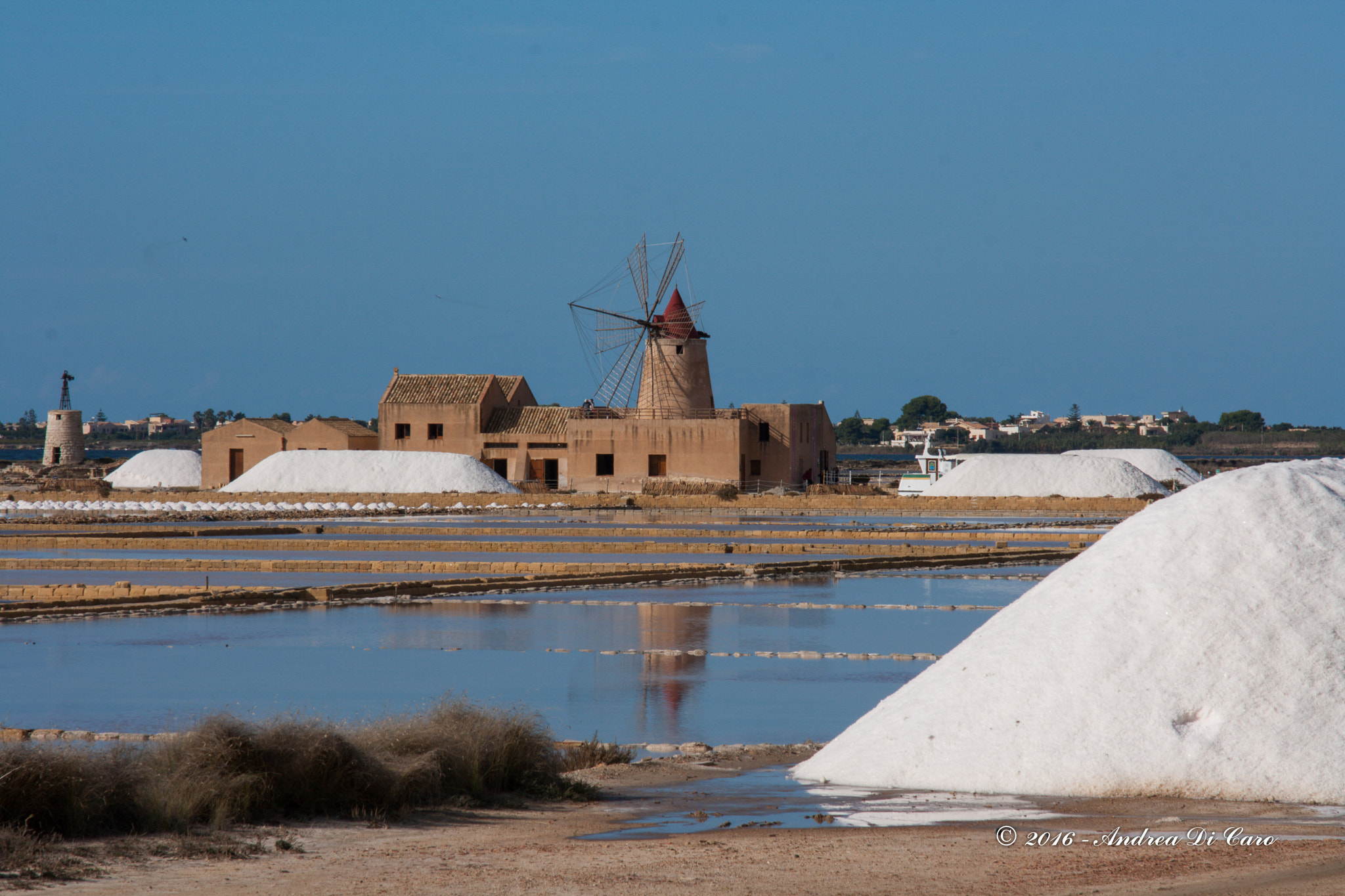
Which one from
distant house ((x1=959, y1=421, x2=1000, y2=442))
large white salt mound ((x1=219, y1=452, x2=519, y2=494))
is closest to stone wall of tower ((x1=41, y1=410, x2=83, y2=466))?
large white salt mound ((x1=219, y1=452, x2=519, y2=494))

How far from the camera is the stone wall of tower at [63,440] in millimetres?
42906

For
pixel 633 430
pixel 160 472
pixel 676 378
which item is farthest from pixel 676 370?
pixel 160 472

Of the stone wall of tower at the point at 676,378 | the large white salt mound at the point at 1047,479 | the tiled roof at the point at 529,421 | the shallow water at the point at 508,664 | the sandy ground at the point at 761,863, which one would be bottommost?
the sandy ground at the point at 761,863

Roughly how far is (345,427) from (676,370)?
899 cm

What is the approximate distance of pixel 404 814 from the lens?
15.3 feet

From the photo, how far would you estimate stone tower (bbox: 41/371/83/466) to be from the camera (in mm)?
42906

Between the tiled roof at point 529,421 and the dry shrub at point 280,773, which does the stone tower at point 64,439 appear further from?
the dry shrub at point 280,773

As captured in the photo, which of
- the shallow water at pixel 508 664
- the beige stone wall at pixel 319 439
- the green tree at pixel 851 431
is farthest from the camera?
the green tree at pixel 851 431

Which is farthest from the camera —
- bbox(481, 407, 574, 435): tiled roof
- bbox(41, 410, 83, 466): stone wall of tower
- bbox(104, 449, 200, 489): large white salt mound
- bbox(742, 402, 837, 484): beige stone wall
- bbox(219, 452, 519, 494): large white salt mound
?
bbox(41, 410, 83, 466): stone wall of tower

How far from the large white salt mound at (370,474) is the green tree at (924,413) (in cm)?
9592

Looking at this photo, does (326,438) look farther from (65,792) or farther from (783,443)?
(65,792)

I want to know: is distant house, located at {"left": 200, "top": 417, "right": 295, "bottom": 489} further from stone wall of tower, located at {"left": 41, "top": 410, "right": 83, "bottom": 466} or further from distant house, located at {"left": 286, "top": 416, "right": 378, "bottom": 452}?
stone wall of tower, located at {"left": 41, "top": 410, "right": 83, "bottom": 466}

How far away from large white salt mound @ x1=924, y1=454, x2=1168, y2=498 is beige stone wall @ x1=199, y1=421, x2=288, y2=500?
16.6m

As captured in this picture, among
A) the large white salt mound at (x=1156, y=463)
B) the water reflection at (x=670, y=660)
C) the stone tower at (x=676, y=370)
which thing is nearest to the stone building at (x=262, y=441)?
the stone tower at (x=676, y=370)
